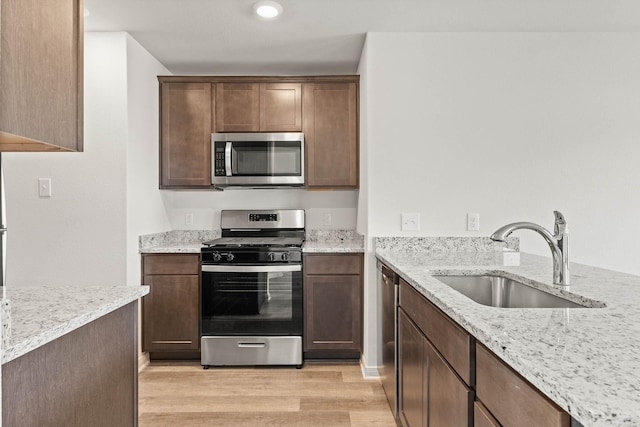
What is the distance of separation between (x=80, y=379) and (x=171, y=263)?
6.42 feet

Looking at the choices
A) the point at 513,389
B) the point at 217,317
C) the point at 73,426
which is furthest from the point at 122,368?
the point at 217,317

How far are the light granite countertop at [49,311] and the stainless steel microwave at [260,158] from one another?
5.95 ft

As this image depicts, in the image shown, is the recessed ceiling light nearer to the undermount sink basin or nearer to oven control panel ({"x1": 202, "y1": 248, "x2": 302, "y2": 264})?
oven control panel ({"x1": 202, "y1": 248, "x2": 302, "y2": 264})

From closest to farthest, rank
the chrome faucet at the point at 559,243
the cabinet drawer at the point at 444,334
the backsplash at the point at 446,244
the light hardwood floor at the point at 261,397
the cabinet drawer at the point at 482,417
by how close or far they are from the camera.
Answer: the cabinet drawer at the point at 482,417
the cabinet drawer at the point at 444,334
the chrome faucet at the point at 559,243
the light hardwood floor at the point at 261,397
the backsplash at the point at 446,244

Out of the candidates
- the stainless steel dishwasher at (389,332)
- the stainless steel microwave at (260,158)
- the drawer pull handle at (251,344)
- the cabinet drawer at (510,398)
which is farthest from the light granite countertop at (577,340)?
the stainless steel microwave at (260,158)

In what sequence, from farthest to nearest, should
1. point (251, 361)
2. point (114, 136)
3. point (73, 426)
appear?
point (251, 361) < point (114, 136) < point (73, 426)

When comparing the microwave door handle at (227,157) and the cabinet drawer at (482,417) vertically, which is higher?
the microwave door handle at (227,157)

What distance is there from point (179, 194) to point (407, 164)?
2.04 metres

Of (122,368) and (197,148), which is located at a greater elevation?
(197,148)

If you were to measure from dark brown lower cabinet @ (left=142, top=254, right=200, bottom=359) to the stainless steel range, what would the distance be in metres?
0.09

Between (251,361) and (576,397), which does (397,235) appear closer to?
(251,361)

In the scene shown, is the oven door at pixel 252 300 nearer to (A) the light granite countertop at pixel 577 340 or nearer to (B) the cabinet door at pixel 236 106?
(B) the cabinet door at pixel 236 106

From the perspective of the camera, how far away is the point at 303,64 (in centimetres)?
339

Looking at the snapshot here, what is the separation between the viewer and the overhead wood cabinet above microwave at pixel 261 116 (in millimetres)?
3289
